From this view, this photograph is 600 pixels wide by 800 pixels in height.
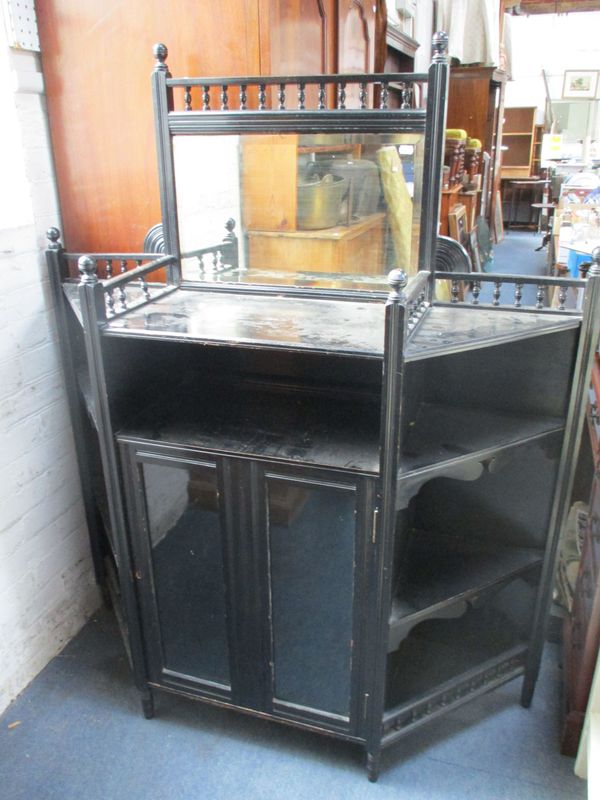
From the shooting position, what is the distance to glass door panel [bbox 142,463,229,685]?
4.80 ft

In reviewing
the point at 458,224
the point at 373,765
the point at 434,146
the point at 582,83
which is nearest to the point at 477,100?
the point at 458,224

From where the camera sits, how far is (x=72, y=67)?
1.67 m

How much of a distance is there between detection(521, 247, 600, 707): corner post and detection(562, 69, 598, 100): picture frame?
7.06 m

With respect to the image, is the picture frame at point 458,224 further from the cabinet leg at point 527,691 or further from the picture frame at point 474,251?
the cabinet leg at point 527,691

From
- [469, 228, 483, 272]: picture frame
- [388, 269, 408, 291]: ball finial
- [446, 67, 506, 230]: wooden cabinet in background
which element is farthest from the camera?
[446, 67, 506, 230]: wooden cabinet in background

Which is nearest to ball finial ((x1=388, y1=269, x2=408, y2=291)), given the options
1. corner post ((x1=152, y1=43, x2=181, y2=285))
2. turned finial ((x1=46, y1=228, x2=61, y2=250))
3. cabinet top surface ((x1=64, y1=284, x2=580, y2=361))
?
cabinet top surface ((x1=64, y1=284, x2=580, y2=361))

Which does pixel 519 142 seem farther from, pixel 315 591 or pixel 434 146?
pixel 315 591

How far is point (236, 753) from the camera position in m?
1.67

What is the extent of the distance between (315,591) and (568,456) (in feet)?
2.15

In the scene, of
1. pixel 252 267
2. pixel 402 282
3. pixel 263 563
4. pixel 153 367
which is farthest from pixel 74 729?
pixel 402 282

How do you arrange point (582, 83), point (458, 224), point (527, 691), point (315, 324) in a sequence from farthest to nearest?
point (582, 83)
point (458, 224)
point (527, 691)
point (315, 324)

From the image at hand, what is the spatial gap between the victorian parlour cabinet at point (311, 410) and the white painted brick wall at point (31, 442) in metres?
0.09

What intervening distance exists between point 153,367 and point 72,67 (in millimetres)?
813

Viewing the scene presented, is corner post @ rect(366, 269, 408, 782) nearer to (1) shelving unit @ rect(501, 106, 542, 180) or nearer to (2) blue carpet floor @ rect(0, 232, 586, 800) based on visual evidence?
(2) blue carpet floor @ rect(0, 232, 586, 800)
